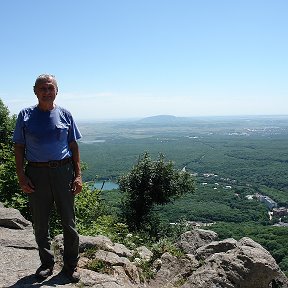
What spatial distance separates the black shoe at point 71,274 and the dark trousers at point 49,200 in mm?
256

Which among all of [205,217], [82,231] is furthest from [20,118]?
[205,217]

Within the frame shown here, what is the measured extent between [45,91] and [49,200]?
1.40m

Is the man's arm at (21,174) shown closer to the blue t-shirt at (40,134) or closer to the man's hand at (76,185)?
the blue t-shirt at (40,134)

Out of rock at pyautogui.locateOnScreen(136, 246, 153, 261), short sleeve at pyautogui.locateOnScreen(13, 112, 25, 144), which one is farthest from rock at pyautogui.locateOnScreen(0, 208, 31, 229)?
short sleeve at pyautogui.locateOnScreen(13, 112, 25, 144)

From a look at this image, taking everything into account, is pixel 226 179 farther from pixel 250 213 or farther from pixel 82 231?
pixel 82 231

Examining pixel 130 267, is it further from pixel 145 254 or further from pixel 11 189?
pixel 11 189

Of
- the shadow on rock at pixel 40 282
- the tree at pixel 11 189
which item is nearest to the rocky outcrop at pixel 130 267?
the shadow on rock at pixel 40 282

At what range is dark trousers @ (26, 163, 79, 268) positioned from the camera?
4.91m

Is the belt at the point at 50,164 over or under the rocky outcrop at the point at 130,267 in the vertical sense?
over

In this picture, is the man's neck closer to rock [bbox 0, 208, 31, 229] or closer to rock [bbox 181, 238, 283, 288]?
rock [bbox 181, 238, 283, 288]

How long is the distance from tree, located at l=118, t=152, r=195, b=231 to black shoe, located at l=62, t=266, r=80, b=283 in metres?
16.8

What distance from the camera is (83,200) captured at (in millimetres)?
12750

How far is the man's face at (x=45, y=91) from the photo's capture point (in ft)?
15.8

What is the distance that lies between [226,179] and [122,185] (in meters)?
102
